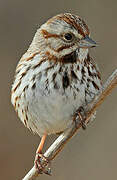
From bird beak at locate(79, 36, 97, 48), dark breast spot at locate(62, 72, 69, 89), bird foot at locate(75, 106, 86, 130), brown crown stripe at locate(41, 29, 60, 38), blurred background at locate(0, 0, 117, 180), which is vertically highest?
brown crown stripe at locate(41, 29, 60, 38)

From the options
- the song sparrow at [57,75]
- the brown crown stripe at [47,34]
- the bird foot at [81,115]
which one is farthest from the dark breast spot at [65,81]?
the brown crown stripe at [47,34]

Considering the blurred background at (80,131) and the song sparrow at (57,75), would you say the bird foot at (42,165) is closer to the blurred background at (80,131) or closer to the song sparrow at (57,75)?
the song sparrow at (57,75)

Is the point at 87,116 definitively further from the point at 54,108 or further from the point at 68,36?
the point at 68,36

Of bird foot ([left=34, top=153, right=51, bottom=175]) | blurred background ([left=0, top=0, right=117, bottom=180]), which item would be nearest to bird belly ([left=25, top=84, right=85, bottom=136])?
bird foot ([left=34, top=153, right=51, bottom=175])

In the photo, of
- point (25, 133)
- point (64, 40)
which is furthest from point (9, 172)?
point (64, 40)

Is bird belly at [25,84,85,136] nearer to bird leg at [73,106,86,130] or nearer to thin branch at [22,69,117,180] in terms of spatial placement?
bird leg at [73,106,86,130]

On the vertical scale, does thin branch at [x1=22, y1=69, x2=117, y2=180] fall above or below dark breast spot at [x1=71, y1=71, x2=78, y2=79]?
below

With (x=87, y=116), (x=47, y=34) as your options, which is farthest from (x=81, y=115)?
(x=47, y=34)
